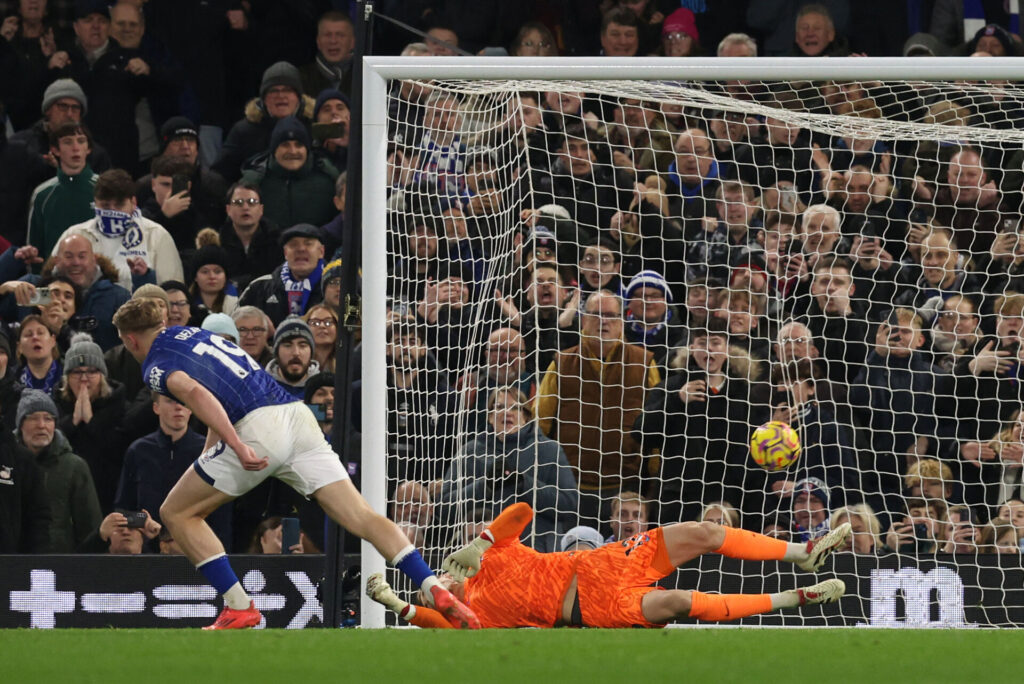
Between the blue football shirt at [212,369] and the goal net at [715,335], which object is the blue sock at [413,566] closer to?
the goal net at [715,335]

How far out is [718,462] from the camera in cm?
823

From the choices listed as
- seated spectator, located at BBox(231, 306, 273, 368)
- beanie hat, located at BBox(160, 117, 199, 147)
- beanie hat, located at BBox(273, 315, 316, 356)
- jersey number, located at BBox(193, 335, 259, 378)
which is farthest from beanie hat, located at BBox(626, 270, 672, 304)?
beanie hat, located at BBox(160, 117, 199, 147)

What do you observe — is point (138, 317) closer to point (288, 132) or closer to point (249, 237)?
point (249, 237)

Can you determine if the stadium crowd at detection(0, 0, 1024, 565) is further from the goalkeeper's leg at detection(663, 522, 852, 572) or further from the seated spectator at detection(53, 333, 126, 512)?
the goalkeeper's leg at detection(663, 522, 852, 572)

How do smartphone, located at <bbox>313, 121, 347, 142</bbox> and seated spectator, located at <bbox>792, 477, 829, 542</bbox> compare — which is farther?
smartphone, located at <bbox>313, 121, 347, 142</bbox>

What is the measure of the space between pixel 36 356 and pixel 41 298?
0.44 m

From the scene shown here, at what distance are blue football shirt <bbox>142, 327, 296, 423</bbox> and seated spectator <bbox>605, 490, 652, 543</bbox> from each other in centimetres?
211

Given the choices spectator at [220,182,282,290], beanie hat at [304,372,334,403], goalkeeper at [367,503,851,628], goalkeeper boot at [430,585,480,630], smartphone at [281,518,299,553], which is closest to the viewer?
goalkeeper boot at [430,585,480,630]

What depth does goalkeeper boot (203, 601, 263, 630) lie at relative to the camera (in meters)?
6.52

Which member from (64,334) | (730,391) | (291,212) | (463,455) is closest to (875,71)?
(730,391)

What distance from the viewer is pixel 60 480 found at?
8.04 meters

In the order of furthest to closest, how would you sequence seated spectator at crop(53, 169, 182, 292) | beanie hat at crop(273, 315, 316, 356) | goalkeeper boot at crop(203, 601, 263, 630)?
seated spectator at crop(53, 169, 182, 292), beanie hat at crop(273, 315, 316, 356), goalkeeper boot at crop(203, 601, 263, 630)

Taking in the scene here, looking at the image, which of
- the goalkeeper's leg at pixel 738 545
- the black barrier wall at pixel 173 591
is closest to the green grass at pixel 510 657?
the goalkeeper's leg at pixel 738 545

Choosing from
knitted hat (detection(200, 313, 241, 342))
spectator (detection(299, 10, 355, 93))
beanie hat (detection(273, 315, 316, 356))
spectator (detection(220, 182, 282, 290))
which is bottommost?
beanie hat (detection(273, 315, 316, 356))
